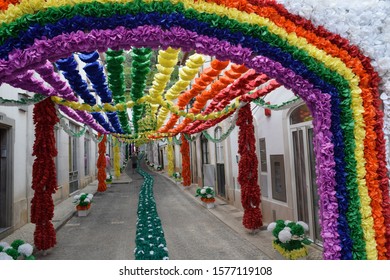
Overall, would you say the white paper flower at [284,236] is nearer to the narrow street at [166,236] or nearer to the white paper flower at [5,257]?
the narrow street at [166,236]

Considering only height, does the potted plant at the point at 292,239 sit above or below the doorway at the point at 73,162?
below

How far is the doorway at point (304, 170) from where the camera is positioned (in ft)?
21.6

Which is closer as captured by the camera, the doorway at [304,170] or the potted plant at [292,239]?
the potted plant at [292,239]

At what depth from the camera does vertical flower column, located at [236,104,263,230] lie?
7586 millimetres

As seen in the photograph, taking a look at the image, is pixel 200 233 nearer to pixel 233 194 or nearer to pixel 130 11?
pixel 233 194

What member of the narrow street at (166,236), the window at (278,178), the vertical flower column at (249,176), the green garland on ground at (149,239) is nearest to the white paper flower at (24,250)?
the narrow street at (166,236)

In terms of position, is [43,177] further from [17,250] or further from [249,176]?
[249,176]

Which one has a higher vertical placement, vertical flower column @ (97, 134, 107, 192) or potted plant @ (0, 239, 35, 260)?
vertical flower column @ (97, 134, 107, 192)

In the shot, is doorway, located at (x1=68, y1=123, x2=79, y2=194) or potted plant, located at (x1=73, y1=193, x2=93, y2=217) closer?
potted plant, located at (x1=73, y1=193, x2=93, y2=217)

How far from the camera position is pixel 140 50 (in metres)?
4.39

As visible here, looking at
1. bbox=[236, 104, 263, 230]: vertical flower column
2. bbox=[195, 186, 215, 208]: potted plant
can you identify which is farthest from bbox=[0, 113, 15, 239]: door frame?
bbox=[195, 186, 215, 208]: potted plant

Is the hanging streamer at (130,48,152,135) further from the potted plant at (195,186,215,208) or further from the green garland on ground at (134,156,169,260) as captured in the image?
the potted plant at (195,186,215,208)

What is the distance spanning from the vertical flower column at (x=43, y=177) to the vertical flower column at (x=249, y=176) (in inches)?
177

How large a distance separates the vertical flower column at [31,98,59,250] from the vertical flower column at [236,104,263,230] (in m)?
4.49
